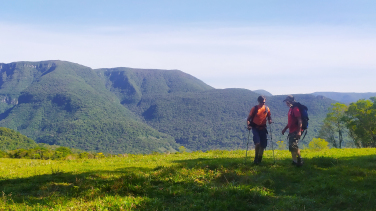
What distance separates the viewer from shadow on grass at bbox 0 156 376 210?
7125 millimetres

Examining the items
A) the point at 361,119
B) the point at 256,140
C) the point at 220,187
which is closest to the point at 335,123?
the point at 361,119

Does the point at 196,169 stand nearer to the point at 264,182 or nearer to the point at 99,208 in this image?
the point at 264,182

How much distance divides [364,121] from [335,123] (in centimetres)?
1178

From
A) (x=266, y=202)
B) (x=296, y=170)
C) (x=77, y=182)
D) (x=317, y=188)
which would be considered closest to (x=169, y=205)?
(x=266, y=202)

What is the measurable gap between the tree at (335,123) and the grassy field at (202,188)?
49728 mm

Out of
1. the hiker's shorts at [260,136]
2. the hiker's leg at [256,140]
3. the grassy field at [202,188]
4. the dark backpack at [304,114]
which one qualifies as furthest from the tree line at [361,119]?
the hiker's leg at [256,140]

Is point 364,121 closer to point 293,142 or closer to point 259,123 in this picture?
point 293,142

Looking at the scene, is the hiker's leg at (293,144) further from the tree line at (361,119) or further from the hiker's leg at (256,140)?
the tree line at (361,119)

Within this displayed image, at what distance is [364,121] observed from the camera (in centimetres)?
4772

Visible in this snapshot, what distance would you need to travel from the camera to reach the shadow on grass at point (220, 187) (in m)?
7.12

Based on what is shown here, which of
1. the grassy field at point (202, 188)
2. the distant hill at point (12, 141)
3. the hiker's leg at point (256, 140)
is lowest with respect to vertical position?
the distant hill at point (12, 141)

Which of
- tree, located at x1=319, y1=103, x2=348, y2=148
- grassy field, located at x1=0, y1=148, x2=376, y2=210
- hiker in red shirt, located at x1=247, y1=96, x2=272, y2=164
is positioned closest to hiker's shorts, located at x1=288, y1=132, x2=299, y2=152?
grassy field, located at x1=0, y1=148, x2=376, y2=210

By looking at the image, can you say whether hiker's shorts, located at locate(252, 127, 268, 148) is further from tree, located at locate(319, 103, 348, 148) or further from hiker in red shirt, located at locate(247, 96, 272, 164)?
tree, located at locate(319, 103, 348, 148)

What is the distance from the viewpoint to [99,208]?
6555mm
